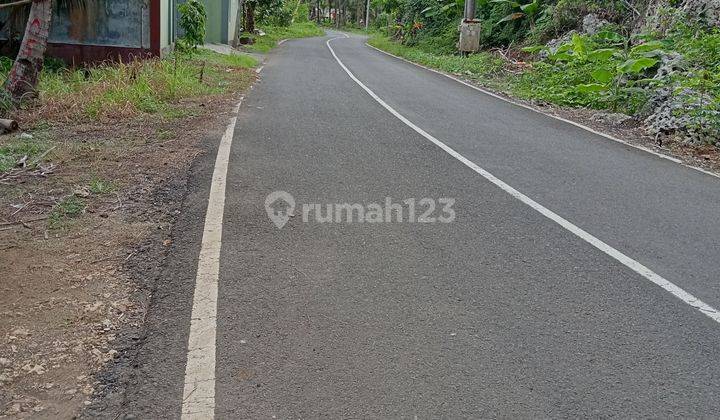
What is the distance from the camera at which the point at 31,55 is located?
10273mm

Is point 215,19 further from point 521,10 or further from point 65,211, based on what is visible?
point 65,211

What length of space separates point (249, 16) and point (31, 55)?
2817 centimetres

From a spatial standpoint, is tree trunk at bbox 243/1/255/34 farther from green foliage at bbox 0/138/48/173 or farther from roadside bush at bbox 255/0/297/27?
green foliage at bbox 0/138/48/173

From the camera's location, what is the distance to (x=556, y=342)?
3729 millimetres

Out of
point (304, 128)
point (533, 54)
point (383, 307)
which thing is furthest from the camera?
point (533, 54)

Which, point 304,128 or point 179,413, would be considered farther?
point 304,128

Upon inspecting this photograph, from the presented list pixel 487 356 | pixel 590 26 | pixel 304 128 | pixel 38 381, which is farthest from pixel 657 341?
pixel 590 26

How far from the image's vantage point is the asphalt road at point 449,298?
3176mm

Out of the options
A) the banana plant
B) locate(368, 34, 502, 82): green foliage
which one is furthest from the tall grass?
locate(368, 34, 502, 82): green foliage

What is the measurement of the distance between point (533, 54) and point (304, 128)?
13.6 meters

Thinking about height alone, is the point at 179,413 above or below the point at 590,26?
below

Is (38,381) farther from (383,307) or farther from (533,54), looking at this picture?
(533,54)

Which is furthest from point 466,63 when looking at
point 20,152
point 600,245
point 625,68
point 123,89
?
point 600,245

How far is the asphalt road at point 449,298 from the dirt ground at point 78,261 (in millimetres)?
229
